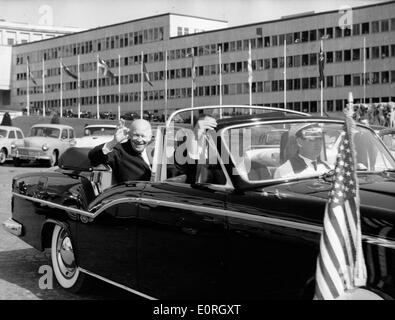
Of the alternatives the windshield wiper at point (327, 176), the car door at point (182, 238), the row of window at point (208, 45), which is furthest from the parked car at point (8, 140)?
the row of window at point (208, 45)

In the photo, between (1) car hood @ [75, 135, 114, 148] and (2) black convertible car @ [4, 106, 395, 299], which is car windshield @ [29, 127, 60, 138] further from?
(2) black convertible car @ [4, 106, 395, 299]

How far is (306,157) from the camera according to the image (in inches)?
172

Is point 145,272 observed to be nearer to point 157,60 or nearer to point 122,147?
point 122,147

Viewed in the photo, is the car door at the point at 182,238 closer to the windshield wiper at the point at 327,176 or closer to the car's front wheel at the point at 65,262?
the windshield wiper at the point at 327,176

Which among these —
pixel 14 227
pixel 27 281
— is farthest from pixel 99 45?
pixel 27 281

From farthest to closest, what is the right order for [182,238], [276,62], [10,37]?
[10,37] < [276,62] < [182,238]

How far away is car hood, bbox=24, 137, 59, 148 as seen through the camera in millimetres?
24625

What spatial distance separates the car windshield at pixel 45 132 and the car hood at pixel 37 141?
418 millimetres

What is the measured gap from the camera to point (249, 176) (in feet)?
13.2

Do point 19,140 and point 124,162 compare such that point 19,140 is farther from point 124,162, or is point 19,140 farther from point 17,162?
point 124,162

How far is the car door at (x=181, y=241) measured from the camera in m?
3.85

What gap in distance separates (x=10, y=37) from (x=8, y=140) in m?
111

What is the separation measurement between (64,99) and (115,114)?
1435cm

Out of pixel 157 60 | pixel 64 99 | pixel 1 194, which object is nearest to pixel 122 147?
pixel 1 194
